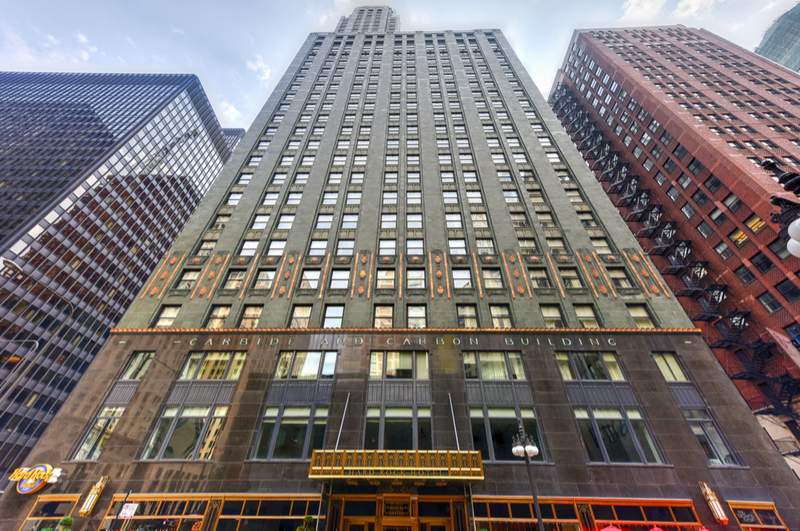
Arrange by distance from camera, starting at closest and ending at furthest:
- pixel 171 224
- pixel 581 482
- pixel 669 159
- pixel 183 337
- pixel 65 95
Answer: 1. pixel 581 482
2. pixel 183 337
3. pixel 669 159
4. pixel 171 224
5. pixel 65 95

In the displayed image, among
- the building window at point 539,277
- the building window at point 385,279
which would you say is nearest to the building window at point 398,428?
the building window at point 385,279

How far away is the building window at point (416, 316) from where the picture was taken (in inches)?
881

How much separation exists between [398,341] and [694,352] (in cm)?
1791

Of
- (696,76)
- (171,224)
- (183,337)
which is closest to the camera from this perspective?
(183,337)

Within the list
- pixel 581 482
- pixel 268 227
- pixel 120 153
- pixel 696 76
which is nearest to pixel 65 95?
pixel 120 153

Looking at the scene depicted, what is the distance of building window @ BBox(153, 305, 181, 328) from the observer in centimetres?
2250

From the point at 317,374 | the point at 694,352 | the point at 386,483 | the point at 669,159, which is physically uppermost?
the point at 669,159

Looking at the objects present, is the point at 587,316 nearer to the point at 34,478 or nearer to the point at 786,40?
the point at 34,478

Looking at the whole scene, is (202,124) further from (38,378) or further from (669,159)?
(669,159)

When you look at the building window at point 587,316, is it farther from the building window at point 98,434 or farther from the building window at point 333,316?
the building window at point 98,434

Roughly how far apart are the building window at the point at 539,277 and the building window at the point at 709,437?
10.4 meters

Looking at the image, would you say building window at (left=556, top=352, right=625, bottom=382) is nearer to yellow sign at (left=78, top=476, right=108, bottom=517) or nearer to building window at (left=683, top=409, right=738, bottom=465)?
building window at (left=683, top=409, right=738, bottom=465)

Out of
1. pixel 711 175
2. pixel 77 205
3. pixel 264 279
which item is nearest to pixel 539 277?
pixel 264 279

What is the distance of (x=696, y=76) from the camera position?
55.5m
